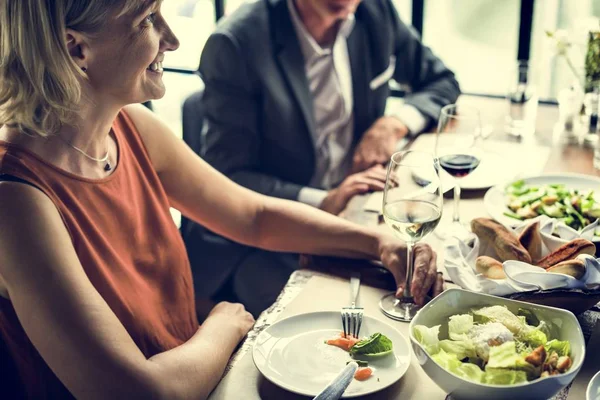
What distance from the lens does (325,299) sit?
48.7 inches

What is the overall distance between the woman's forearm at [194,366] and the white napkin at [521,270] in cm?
40

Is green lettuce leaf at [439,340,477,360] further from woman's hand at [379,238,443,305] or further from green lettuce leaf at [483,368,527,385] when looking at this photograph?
woman's hand at [379,238,443,305]

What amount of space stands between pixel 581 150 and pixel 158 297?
117cm

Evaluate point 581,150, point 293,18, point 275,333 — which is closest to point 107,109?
point 275,333

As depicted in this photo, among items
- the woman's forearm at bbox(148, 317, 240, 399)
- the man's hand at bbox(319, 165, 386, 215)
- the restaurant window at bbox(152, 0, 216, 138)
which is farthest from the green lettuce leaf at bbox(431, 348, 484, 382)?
the restaurant window at bbox(152, 0, 216, 138)

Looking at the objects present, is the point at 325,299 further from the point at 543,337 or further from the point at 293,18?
the point at 293,18

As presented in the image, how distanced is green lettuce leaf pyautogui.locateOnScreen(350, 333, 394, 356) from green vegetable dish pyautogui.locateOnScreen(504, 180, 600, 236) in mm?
535

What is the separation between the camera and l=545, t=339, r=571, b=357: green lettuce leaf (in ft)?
3.05

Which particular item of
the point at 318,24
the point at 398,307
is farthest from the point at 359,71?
the point at 398,307

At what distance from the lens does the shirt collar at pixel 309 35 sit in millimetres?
2160

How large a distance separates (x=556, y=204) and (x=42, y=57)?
1005 millimetres

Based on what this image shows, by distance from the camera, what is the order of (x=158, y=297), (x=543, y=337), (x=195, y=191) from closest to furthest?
1. (x=543, y=337)
2. (x=158, y=297)
3. (x=195, y=191)

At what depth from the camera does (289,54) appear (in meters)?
2.13

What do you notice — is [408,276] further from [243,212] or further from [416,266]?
[243,212]
